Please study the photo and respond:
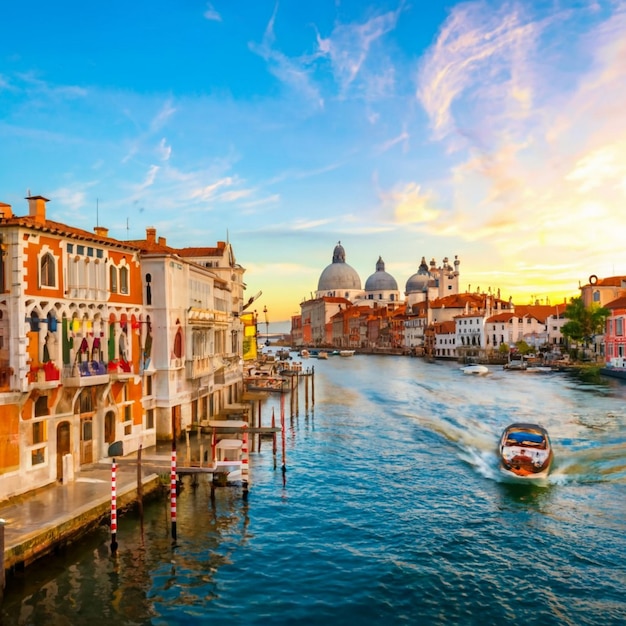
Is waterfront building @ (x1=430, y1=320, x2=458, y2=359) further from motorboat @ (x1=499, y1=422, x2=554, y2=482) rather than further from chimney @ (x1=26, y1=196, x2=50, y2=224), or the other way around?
chimney @ (x1=26, y1=196, x2=50, y2=224)

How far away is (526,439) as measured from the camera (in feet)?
90.7

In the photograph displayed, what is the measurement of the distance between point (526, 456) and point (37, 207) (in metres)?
21.2

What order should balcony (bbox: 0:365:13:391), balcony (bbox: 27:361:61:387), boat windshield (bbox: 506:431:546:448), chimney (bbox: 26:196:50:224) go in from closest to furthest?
balcony (bbox: 0:365:13:391) < balcony (bbox: 27:361:61:387) < chimney (bbox: 26:196:50:224) < boat windshield (bbox: 506:431:546:448)

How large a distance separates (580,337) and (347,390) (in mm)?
41975

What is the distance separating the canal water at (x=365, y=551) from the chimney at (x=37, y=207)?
1106cm

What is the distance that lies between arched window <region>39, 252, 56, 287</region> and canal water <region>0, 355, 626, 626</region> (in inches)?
312

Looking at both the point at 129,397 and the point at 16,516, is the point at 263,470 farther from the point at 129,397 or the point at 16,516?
the point at 16,516

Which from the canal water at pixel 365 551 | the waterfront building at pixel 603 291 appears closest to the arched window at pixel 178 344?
the canal water at pixel 365 551

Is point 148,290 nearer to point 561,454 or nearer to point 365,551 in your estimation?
point 365,551

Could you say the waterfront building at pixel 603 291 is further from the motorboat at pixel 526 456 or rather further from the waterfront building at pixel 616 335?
the motorboat at pixel 526 456

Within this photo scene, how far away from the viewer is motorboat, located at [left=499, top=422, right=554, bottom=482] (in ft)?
83.6

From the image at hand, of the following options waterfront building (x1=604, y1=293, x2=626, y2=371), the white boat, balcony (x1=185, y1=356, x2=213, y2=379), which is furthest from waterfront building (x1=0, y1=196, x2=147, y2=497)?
the white boat

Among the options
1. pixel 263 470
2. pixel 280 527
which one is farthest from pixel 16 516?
pixel 263 470

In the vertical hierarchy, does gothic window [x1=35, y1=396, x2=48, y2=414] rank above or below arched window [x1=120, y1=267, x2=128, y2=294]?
below
